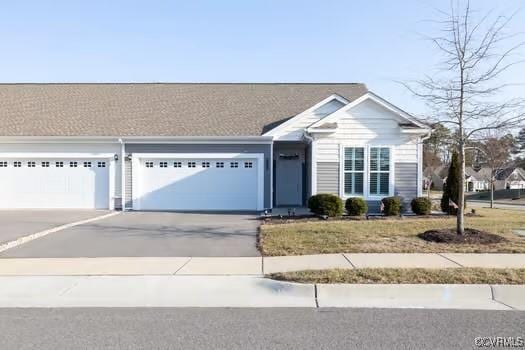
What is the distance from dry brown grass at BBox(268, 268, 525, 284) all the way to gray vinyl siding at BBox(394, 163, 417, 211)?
363 inches

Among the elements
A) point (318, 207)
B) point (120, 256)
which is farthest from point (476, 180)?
point (120, 256)

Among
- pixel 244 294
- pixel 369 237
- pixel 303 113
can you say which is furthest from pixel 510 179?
pixel 244 294

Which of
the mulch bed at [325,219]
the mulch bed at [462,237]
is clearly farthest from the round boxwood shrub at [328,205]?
the mulch bed at [462,237]

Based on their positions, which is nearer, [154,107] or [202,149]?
[202,149]

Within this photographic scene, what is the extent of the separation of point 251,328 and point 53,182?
16.1 meters

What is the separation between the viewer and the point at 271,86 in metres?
23.8

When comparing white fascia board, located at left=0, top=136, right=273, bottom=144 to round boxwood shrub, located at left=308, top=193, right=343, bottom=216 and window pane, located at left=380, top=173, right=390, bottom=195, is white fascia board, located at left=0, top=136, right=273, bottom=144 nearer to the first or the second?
round boxwood shrub, located at left=308, top=193, right=343, bottom=216

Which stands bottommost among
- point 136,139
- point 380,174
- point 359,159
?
point 380,174

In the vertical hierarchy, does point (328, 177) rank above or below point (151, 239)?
above

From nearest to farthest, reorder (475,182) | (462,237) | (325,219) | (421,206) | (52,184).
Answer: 1. (462,237)
2. (325,219)
3. (421,206)
4. (52,184)
5. (475,182)

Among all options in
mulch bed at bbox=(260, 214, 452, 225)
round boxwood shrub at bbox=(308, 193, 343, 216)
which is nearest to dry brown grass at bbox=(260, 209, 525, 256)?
mulch bed at bbox=(260, 214, 452, 225)

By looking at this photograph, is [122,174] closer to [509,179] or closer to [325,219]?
[325,219]

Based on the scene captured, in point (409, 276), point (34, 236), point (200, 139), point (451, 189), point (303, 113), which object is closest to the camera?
point (409, 276)

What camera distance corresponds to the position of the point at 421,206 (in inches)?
632
